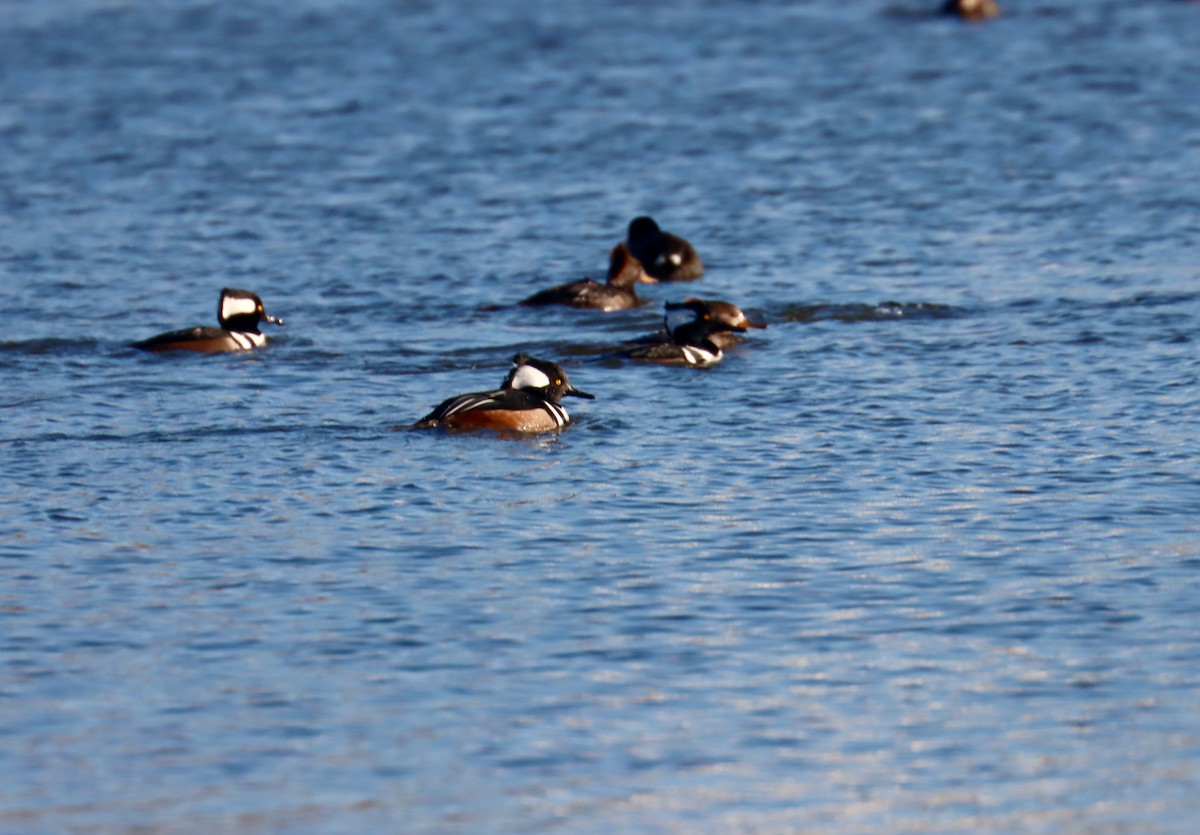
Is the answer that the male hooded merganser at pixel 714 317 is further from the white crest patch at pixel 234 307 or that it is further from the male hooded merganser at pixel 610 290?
the white crest patch at pixel 234 307

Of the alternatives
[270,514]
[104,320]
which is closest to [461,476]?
[270,514]

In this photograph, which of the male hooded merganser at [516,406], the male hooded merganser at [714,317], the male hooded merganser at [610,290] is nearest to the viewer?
the male hooded merganser at [516,406]

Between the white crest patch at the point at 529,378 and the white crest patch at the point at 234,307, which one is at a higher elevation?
the white crest patch at the point at 234,307

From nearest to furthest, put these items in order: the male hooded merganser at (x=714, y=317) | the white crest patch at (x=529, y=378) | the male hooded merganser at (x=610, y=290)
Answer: the white crest patch at (x=529, y=378), the male hooded merganser at (x=714, y=317), the male hooded merganser at (x=610, y=290)

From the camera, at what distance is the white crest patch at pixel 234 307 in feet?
55.1

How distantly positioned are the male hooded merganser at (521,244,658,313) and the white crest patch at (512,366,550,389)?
164 inches

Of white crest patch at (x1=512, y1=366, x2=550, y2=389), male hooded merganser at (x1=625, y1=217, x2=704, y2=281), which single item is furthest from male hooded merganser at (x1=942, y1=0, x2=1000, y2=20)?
white crest patch at (x1=512, y1=366, x2=550, y2=389)

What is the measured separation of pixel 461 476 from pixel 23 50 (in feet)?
81.4

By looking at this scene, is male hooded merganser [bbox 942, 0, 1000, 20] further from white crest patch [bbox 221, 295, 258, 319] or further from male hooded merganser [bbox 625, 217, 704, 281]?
white crest patch [bbox 221, 295, 258, 319]

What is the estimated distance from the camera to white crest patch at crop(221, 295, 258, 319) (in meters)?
16.8

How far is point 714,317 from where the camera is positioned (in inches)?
657

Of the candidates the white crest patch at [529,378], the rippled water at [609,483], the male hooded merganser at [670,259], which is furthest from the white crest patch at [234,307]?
the male hooded merganser at [670,259]

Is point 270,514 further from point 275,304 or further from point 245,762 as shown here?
point 275,304

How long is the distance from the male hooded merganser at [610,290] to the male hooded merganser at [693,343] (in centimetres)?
146
